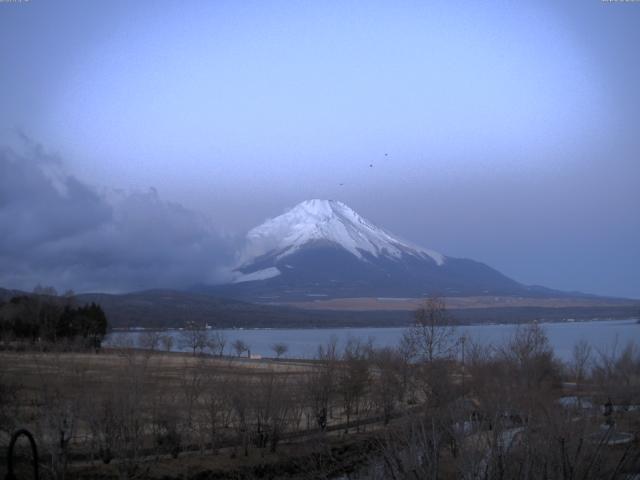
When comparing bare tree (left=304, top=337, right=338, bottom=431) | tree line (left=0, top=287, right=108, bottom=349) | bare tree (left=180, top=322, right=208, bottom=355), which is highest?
tree line (left=0, top=287, right=108, bottom=349)

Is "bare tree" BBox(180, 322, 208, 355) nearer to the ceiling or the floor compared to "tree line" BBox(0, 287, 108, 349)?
nearer to the floor

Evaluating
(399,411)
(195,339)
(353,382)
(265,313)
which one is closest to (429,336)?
(353,382)

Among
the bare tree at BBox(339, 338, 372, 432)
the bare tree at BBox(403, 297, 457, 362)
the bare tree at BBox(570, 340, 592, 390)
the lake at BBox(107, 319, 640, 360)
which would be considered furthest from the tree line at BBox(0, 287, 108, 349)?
the bare tree at BBox(570, 340, 592, 390)

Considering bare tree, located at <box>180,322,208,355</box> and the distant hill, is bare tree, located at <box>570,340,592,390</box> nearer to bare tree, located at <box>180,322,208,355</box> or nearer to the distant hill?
bare tree, located at <box>180,322,208,355</box>

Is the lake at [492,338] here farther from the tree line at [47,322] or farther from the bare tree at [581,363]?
the tree line at [47,322]

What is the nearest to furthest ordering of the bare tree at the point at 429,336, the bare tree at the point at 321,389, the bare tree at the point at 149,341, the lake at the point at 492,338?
the bare tree at the point at 321,389
the bare tree at the point at 429,336
the lake at the point at 492,338
the bare tree at the point at 149,341

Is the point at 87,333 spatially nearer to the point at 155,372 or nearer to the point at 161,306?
the point at 155,372

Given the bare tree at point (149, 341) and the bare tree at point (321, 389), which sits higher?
the bare tree at point (149, 341)

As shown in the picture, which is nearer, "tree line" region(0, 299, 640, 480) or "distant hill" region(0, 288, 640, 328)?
"tree line" region(0, 299, 640, 480)

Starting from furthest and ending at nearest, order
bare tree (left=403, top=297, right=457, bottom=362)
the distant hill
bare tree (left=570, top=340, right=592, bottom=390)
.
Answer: the distant hill → bare tree (left=403, top=297, right=457, bottom=362) → bare tree (left=570, top=340, right=592, bottom=390)

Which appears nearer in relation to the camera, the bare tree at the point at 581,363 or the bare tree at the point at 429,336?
the bare tree at the point at 581,363

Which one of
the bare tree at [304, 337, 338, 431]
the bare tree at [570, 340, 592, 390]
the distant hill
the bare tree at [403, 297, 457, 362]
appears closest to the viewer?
the bare tree at [304, 337, 338, 431]

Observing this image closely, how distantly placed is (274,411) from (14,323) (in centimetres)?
5508

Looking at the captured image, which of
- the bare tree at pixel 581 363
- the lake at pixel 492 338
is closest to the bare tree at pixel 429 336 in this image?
the lake at pixel 492 338
